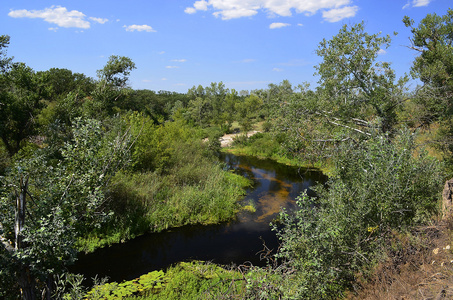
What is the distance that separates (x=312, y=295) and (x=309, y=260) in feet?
2.43

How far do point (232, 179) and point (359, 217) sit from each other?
15.6m

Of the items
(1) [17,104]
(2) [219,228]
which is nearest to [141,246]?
(2) [219,228]

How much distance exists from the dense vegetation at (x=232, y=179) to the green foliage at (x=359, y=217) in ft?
0.14

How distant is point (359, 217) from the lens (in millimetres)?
6867

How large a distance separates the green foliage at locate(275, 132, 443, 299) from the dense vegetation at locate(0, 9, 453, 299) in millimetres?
43

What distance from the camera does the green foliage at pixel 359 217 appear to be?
20.6 ft

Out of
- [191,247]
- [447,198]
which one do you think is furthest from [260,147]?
[447,198]

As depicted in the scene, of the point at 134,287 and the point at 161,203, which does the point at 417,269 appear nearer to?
the point at 134,287

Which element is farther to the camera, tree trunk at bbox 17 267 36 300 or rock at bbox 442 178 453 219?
rock at bbox 442 178 453 219

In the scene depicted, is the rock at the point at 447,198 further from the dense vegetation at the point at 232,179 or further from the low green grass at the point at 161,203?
the low green grass at the point at 161,203

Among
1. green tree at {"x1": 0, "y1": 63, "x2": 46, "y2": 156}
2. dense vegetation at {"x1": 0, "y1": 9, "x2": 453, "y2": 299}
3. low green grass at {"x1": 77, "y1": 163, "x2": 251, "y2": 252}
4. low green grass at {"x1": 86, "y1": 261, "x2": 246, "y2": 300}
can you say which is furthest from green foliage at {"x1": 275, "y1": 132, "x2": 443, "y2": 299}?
green tree at {"x1": 0, "y1": 63, "x2": 46, "y2": 156}

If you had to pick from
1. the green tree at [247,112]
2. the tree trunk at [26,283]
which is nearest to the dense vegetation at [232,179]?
the tree trunk at [26,283]

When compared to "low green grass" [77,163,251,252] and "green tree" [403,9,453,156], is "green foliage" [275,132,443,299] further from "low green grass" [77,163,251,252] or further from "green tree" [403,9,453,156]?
"low green grass" [77,163,251,252]

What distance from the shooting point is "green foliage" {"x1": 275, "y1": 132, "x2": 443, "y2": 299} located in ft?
20.6
